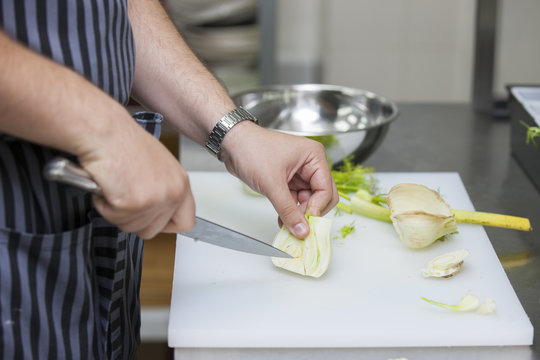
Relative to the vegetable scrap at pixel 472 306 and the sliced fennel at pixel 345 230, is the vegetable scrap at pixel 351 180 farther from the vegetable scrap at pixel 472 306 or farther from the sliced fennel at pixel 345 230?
the vegetable scrap at pixel 472 306

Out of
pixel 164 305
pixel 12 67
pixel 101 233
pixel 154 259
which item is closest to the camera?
pixel 12 67

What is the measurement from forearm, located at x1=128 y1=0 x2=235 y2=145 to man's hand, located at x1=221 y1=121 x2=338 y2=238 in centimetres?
6

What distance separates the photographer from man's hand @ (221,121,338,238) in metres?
0.96

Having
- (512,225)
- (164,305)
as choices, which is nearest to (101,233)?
(512,225)

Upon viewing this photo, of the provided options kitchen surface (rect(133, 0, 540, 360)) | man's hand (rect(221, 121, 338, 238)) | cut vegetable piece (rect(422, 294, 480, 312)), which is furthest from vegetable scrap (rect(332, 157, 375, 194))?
cut vegetable piece (rect(422, 294, 480, 312))

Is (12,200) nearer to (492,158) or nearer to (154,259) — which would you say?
(492,158)

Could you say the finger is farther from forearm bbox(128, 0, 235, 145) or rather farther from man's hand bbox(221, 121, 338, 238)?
forearm bbox(128, 0, 235, 145)

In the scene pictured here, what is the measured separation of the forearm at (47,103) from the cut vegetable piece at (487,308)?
0.50m

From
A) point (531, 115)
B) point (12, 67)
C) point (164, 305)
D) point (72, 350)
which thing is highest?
point (12, 67)

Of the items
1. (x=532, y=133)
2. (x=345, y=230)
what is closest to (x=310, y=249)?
(x=345, y=230)

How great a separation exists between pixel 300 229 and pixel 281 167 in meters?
0.09

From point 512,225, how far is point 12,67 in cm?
79

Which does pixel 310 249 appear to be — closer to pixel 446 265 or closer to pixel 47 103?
pixel 446 265

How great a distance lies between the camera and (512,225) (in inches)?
42.3
